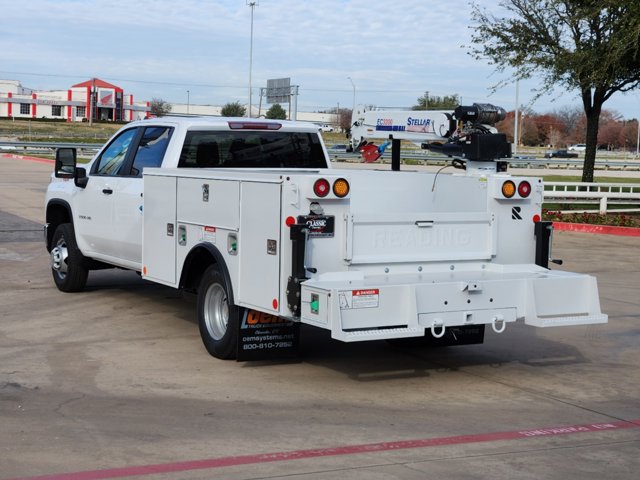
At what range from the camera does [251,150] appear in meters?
10.5

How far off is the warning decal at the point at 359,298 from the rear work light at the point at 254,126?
3549 millimetres

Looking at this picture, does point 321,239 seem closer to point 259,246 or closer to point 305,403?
point 259,246

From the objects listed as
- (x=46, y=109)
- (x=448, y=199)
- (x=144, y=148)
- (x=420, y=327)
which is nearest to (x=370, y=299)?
(x=420, y=327)

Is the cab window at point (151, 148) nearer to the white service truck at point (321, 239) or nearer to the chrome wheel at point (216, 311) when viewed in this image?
the white service truck at point (321, 239)

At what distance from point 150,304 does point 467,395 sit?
5014 millimetres

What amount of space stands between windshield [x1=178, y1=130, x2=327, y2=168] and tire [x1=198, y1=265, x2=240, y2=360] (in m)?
1.64

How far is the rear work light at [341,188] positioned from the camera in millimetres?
7672

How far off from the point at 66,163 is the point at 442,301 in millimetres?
5873

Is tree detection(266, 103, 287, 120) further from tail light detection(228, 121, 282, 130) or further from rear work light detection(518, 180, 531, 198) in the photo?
rear work light detection(518, 180, 531, 198)

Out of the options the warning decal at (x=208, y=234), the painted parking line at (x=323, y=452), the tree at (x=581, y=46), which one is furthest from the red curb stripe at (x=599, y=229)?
the painted parking line at (x=323, y=452)

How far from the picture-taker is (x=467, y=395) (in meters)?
7.84

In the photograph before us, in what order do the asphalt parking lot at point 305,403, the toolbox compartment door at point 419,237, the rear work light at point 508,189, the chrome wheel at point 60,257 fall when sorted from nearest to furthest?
1. the asphalt parking lot at point 305,403
2. the toolbox compartment door at point 419,237
3. the rear work light at point 508,189
4. the chrome wheel at point 60,257

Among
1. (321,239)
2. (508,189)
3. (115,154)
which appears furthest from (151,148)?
(508,189)

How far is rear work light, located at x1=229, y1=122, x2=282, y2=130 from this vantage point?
10.3 meters
